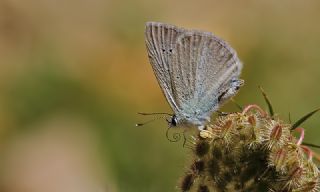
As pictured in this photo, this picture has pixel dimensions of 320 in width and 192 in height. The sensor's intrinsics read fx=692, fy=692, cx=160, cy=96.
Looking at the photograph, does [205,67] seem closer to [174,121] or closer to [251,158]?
[174,121]

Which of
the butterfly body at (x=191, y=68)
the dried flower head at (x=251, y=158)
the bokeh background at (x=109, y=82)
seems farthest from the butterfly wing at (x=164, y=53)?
the bokeh background at (x=109, y=82)

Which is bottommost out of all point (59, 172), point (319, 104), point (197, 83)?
point (59, 172)

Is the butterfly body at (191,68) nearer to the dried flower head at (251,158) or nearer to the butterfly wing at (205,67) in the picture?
the butterfly wing at (205,67)

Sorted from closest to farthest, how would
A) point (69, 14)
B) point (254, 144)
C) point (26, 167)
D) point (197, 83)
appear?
point (254, 144), point (197, 83), point (26, 167), point (69, 14)

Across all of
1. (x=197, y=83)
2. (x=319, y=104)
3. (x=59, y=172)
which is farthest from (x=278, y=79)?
(x=197, y=83)

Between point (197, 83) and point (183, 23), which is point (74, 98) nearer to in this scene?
point (183, 23)
